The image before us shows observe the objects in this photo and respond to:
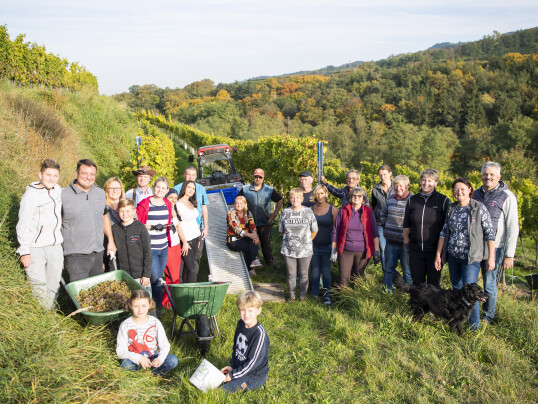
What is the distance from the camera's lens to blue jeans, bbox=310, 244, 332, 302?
5.86 metres

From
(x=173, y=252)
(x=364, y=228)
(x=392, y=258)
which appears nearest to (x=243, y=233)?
(x=173, y=252)

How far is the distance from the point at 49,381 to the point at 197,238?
10.8 feet

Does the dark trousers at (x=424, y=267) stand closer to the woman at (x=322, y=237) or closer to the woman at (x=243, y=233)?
the woman at (x=322, y=237)

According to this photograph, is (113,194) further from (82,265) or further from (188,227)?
(188,227)

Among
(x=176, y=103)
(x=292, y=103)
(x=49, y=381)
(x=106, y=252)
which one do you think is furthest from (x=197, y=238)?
(x=176, y=103)

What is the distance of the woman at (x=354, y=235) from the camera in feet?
18.1

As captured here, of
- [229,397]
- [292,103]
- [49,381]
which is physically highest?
[292,103]

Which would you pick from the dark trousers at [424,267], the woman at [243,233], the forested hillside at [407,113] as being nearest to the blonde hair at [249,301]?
the dark trousers at [424,267]

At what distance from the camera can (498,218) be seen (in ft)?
15.2

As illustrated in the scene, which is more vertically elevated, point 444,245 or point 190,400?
point 444,245

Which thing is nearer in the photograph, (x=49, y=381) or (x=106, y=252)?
(x=49, y=381)

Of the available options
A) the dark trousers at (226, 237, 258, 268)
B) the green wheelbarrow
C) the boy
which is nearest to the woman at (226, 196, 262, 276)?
the dark trousers at (226, 237, 258, 268)

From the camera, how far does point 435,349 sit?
4250mm

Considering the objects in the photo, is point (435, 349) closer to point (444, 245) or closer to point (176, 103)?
point (444, 245)
